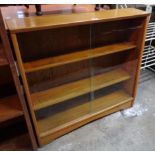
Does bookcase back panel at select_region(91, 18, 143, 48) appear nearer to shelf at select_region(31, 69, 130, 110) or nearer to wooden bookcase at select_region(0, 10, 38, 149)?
shelf at select_region(31, 69, 130, 110)

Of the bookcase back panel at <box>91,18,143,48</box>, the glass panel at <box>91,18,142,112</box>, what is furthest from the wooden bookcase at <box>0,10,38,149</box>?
the bookcase back panel at <box>91,18,143,48</box>

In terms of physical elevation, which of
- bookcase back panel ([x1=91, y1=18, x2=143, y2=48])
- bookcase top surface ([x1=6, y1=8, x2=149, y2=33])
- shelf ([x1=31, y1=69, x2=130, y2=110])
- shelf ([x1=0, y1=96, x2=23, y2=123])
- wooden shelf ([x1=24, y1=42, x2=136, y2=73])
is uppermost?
→ bookcase top surface ([x1=6, y1=8, x2=149, y2=33])

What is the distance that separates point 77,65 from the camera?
160 centimetres

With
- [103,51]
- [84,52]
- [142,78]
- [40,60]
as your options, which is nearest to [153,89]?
[142,78]

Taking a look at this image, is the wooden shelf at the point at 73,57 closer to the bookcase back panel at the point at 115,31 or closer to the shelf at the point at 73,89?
the bookcase back panel at the point at 115,31

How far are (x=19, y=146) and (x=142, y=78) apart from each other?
1806 millimetres

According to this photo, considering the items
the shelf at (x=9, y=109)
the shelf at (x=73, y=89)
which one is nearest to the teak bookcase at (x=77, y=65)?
the shelf at (x=73, y=89)

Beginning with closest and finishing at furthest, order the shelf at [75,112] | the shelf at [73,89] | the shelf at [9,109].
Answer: the shelf at [9,109]
the shelf at [73,89]
the shelf at [75,112]

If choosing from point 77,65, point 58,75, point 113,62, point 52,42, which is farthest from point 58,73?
point 113,62

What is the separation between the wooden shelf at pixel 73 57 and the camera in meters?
1.21

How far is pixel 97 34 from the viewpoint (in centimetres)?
150

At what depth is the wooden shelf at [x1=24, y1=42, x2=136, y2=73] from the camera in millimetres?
1208

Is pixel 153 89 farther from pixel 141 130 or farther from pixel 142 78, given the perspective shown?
pixel 141 130

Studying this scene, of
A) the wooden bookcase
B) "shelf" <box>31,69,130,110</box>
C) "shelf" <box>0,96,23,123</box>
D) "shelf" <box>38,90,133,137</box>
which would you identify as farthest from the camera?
"shelf" <box>38,90,133,137</box>
